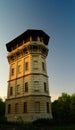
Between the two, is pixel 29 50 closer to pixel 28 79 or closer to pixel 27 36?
pixel 27 36

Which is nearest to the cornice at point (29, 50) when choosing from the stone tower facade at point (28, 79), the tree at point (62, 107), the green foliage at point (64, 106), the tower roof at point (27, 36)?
the stone tower facade at point (28, 79)

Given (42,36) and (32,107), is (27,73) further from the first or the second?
(42,36)

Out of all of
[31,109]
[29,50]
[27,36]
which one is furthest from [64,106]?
[27,36]

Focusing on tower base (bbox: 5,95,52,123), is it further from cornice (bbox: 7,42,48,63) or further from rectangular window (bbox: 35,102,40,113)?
cornice (bbox: 7,42,48,63)

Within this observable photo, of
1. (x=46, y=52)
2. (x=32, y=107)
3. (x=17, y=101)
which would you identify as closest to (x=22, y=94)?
(x=17, y=101)

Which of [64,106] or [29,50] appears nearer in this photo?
[29,50]

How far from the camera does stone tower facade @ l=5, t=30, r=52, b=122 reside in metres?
32.6

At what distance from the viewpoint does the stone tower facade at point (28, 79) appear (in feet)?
107

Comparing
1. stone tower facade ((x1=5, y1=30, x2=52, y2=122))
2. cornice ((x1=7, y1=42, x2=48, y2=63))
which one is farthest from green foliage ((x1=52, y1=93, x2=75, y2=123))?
cornice ((x1=7, y1=42, x2=48, y2=63))

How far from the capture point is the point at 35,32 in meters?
38.7

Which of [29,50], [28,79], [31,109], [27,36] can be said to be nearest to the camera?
[31,109]

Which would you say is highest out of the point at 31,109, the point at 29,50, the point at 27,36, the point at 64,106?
the point at 27,36

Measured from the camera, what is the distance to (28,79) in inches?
1378

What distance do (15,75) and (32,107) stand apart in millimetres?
10473
